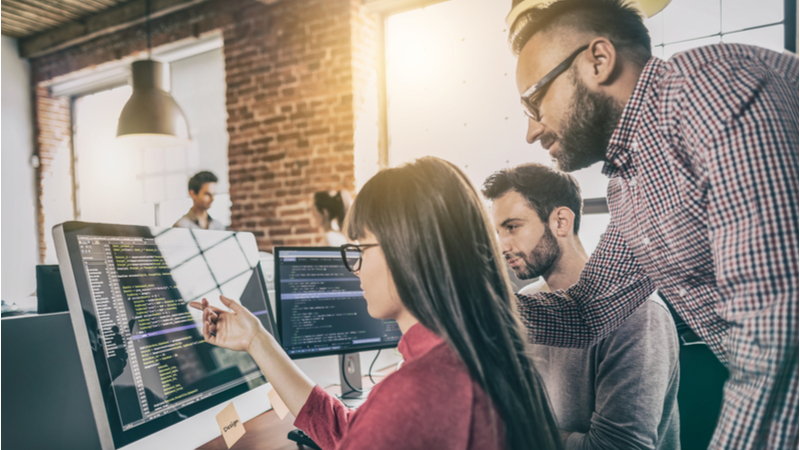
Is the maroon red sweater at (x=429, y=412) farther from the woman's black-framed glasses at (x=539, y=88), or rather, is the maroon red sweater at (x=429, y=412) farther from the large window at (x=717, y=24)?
the large window at (x=717, y=24)

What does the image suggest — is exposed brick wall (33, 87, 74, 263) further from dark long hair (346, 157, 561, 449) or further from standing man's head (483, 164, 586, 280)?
dark long hair (346, 157, 561, 449)

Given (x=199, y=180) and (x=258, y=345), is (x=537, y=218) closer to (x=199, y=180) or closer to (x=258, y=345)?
(x=258, y=345)

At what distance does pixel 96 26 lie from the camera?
5.11 meters

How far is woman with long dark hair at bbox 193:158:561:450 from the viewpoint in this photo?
0.64 m

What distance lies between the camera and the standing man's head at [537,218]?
5.91 ft

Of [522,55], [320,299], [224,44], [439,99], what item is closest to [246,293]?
[320,299]

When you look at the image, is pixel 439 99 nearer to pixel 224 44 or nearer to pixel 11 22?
pixel 224 44

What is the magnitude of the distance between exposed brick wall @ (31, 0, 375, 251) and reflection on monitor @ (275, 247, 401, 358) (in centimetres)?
221

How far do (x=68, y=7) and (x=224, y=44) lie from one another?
2.00 metres

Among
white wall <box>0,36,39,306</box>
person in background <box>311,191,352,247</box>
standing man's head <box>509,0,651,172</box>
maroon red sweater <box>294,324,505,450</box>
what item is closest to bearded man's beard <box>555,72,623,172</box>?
standing man's head <box>509,0,651,172</box>

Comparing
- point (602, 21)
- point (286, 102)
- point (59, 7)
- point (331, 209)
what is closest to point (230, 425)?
point (602, 21)

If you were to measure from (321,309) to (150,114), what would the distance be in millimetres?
2868

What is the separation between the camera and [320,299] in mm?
1478

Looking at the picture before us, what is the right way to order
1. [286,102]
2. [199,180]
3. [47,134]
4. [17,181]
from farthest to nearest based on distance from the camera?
1. [47,134]
2. [17,181]
3. [199,180]
4. [286,102]
